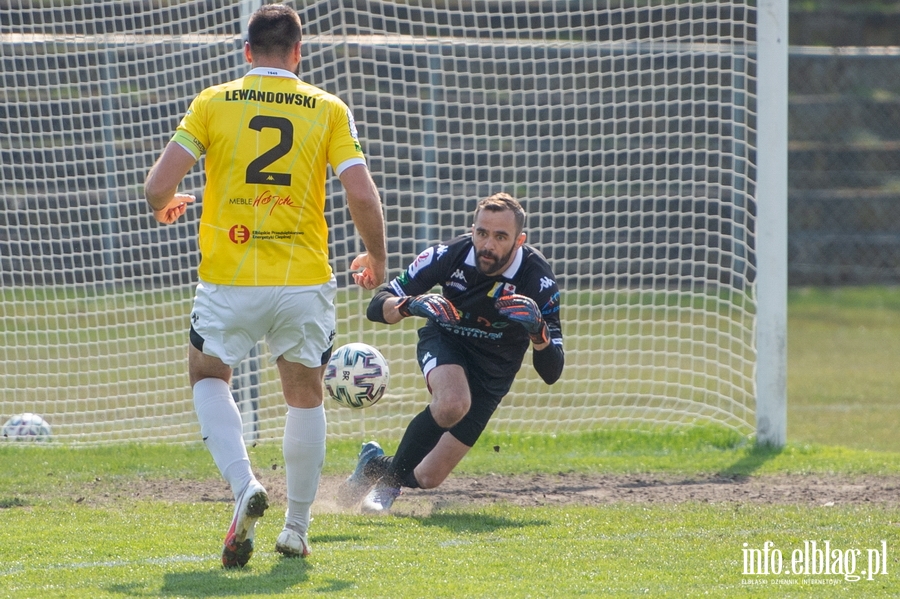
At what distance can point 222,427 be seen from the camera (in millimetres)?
4102

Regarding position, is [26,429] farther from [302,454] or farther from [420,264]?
[302,454]

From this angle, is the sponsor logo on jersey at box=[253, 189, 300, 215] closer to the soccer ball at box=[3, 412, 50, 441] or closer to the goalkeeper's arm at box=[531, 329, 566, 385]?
the goalkeeper's arm at box=[531, 329, 566, 385]

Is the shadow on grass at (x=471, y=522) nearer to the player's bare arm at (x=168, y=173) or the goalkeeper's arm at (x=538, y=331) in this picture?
the goalkeeper's arm at (x=538, y=331)

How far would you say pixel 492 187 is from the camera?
1334 cm

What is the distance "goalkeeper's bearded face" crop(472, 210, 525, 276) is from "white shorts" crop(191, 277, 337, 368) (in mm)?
1201

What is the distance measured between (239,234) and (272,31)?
2.52 feet

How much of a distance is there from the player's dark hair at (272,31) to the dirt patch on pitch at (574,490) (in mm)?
2337

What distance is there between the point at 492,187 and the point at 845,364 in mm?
4692

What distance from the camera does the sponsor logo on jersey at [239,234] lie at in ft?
13.3

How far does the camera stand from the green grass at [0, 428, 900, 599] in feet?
12.7

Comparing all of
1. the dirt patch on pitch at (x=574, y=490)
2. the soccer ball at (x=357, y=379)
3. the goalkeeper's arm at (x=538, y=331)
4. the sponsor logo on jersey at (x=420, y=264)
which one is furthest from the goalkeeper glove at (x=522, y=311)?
the dirt patch on pitch at (x=574, y=490)

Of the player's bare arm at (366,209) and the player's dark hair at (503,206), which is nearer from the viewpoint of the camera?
the player's bare arm at (366,209)

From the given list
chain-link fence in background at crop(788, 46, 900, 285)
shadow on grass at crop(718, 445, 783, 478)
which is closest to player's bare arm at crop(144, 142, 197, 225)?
shadow on grass at crop(718, 445, 783, 478)

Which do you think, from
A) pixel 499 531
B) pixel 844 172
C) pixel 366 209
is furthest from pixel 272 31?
pixel 844 172
